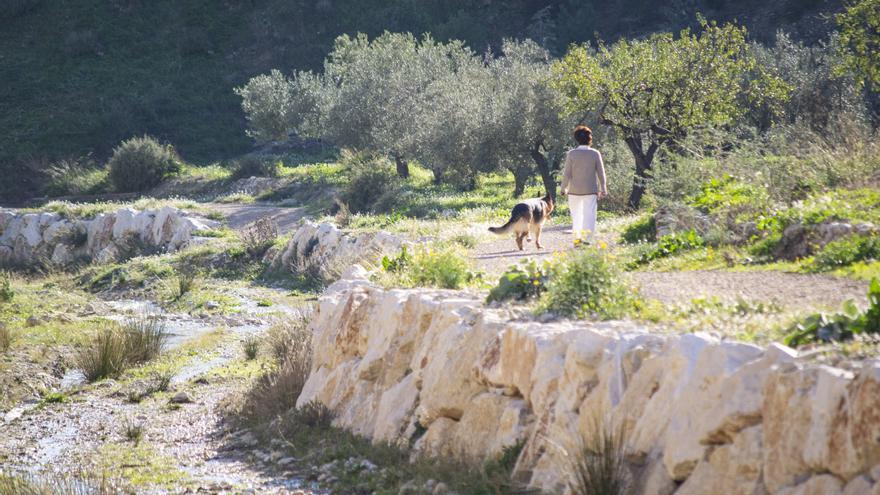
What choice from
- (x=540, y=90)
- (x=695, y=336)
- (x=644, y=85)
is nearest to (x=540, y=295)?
(x=695, y=336)

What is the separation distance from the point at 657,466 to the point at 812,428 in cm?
118

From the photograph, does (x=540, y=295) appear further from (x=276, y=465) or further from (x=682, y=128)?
(x=682, y=128)

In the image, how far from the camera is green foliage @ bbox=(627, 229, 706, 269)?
10680 millimetres

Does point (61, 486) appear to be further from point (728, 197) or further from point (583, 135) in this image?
point (728, 197)

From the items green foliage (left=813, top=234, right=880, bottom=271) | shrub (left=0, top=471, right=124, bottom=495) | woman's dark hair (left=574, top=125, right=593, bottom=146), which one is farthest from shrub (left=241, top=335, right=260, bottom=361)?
green foliage (left=813, top=234, right=880, bottom=271)

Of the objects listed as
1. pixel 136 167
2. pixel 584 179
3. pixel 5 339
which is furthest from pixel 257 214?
pixel 584 179

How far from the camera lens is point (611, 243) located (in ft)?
43.9

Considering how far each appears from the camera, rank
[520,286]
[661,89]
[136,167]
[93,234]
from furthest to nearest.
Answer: [136,167] → [93,234] → [661,89] → [520,286]

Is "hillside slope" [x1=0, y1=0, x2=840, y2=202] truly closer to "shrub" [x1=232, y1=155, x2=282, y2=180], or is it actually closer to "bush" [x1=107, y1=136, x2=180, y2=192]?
"bush" [x1=107, y1=136, x2=180, y2=192]

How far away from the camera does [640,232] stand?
13.5 meters

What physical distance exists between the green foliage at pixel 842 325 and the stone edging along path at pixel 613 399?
39 cm

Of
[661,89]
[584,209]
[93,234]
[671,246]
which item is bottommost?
[93,234]

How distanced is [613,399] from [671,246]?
16.8 ft

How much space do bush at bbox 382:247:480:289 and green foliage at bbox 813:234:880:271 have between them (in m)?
3.45
